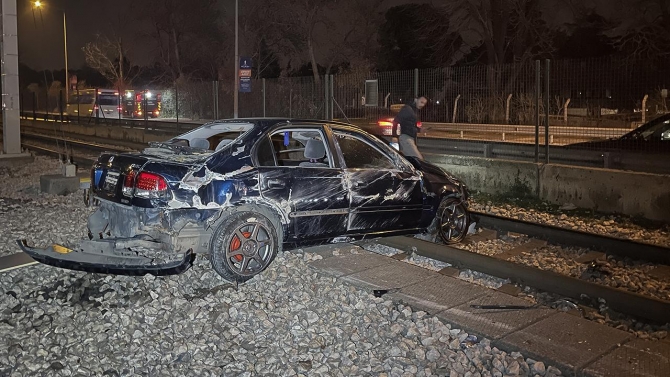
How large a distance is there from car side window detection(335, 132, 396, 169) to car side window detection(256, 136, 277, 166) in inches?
35.6

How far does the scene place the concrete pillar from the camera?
1789 centimetres

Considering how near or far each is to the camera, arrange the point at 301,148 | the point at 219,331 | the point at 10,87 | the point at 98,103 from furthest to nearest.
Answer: the point at 98,103, the point at 10,87, the point at 301,148, the point at 219,331

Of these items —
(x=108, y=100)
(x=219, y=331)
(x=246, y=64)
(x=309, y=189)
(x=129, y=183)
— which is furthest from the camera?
(x=108, y=100)

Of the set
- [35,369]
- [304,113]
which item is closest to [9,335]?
[35,369]

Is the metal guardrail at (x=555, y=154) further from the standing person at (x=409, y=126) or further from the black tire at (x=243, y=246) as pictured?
the black tire at (x=243, y=246)

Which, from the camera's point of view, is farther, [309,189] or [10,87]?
[10,87]

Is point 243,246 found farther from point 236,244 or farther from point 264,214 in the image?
point 264,214

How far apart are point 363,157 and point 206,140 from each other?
5.86 feet

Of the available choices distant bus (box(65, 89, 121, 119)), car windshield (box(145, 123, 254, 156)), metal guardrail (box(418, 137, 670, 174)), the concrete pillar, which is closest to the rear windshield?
distant bus (box(65, 89, 121, 119))

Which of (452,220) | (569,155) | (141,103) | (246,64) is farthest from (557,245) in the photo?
(141,103)

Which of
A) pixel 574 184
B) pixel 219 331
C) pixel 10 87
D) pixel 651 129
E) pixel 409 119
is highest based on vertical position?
pixel 10 87

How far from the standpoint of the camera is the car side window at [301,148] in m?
7.24

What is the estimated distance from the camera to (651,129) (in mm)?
13867

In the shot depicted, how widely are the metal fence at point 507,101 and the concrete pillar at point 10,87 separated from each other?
848 centimetres
